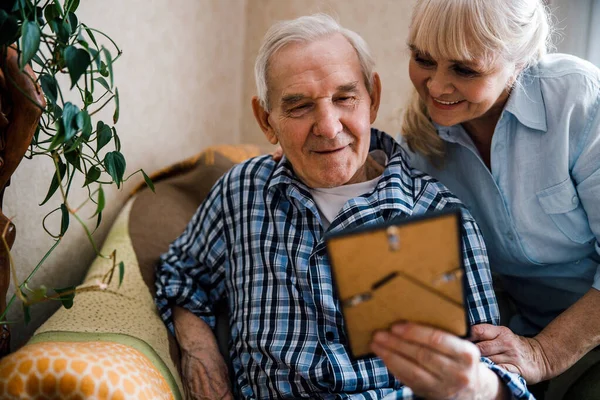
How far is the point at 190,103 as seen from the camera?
7.57ft

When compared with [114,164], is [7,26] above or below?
above

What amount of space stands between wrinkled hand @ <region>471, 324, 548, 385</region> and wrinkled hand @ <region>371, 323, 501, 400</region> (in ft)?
1.04

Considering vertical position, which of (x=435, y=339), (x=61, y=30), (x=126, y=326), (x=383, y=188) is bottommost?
(x=126, y=326)

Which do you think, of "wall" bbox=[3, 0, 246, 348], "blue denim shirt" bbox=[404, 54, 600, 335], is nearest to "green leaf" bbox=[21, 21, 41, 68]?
"wall" bbox=[3, 0, 246, 348]

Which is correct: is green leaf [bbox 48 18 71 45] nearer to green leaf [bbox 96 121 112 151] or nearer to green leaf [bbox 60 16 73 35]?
green leaf [bbox 60 16 73 35]

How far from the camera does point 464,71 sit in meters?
1.41

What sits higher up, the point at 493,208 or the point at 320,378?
the point at 493,208

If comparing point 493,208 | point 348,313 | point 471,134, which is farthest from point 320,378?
point 471,134

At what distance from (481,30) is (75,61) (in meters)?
0.82

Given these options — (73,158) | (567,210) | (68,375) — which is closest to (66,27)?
A: (73,158)

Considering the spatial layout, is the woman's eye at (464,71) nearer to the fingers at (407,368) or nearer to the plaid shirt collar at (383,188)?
the plaid shirt collar at (383,188)

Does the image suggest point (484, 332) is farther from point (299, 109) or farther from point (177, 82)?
point (177, 82)

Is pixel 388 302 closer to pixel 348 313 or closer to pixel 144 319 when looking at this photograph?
pixel 348 313

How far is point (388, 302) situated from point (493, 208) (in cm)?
70
